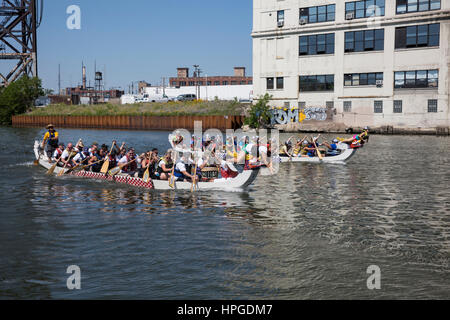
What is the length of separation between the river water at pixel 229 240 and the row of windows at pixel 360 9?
127ft

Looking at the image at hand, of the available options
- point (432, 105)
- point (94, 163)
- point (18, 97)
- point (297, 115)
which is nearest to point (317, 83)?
point (297, 115)

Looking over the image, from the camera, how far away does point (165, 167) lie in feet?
70.0

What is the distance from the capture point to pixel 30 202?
18922 mm

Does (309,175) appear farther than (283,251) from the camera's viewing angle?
Yes

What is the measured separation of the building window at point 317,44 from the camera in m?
60.8

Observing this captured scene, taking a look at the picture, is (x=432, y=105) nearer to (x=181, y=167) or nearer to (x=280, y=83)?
(x=280, y=83)

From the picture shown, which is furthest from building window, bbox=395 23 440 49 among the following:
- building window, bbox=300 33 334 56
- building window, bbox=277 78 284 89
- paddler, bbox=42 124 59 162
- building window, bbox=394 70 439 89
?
paddler, bbox=42 124 59 162

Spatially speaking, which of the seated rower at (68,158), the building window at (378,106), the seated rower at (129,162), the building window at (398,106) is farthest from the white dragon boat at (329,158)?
the building window at (378,106)

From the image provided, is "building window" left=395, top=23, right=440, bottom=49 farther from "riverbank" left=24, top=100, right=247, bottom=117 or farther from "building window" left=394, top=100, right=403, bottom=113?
"riverbank" left=24, top=100, right=247, bottom=117

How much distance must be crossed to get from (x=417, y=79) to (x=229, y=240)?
49352 millimetres

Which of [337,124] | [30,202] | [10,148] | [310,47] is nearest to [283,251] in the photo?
[30,202]

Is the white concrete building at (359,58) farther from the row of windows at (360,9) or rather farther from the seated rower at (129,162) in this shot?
the seated rower at (129,162)

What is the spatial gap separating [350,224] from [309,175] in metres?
11.4
